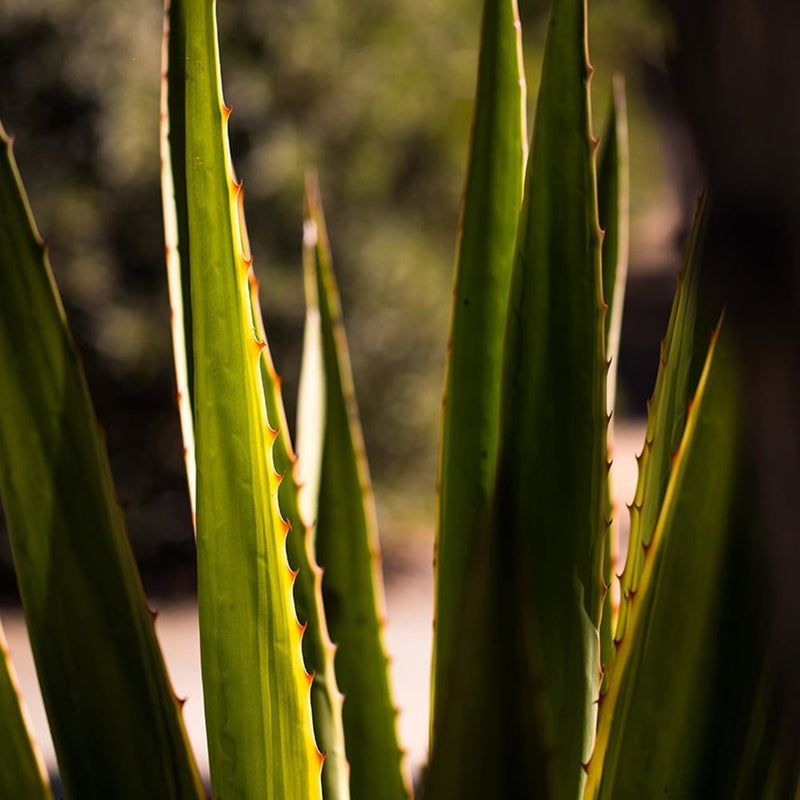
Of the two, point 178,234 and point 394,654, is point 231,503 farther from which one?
point 394,654

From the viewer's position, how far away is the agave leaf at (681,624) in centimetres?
27

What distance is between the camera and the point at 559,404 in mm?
387

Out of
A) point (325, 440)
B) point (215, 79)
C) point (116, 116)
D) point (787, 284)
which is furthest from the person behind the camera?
point (116, 116)

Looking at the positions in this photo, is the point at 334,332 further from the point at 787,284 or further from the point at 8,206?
the point at 787,284

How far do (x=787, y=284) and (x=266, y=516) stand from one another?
182mm

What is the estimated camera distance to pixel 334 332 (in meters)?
0.54

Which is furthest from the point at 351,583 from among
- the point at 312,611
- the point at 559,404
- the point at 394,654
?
the point at 394,654

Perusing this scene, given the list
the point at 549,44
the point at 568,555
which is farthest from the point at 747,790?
the point at 549,44

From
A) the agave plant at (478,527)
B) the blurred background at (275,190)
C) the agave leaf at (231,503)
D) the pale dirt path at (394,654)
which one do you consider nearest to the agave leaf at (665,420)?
the agave plant at (478,527)

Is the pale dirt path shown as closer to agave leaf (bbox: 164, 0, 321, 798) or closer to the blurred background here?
the blurred background

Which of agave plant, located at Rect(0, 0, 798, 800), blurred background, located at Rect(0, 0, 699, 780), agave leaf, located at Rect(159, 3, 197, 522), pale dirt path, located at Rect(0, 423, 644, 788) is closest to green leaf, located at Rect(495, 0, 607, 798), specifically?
agave plant, located at Rect(0, 0, 798, 800)

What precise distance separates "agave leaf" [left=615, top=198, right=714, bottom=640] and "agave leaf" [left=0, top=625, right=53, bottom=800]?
21 cm

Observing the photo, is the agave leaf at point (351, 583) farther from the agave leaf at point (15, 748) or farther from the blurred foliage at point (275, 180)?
the blurred foliage at point (275, 180)

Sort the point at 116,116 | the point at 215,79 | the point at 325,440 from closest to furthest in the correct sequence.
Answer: the point at 215,79 < the point at 325,440 < the point at 116,116
